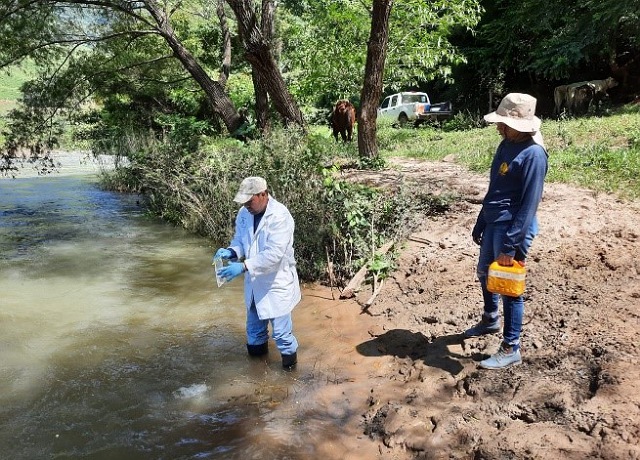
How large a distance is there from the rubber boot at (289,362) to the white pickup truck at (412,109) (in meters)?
16.0

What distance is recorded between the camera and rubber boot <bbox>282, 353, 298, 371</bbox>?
4.39m

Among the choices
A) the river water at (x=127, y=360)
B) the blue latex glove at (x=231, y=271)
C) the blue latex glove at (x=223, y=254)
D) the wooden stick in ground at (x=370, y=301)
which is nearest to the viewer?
the river water at (x=127, y=360)

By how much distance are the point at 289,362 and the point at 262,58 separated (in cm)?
691

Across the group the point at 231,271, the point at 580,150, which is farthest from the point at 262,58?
the point at 231,271

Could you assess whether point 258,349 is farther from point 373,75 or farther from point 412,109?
point 412,109

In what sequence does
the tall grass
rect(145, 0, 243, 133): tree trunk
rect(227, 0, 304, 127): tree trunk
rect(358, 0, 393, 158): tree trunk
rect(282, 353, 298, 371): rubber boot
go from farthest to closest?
1. rect(145, 0, 243, 133): tree trunk
2. rect(227, 0, 304, 127): tree trunk
3. rect(358, 0, 393, 158): tree trunk
4. the tall grass
5. rect(282, 353, 298, 371): rubber boot

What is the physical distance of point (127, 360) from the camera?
4.77 metres

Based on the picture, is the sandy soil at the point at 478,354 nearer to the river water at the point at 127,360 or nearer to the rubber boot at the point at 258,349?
the rubber boot at the point at 258,349

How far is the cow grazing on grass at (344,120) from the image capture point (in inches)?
492

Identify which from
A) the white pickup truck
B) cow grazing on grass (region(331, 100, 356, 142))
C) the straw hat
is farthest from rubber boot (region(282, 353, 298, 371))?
the white pickup truck

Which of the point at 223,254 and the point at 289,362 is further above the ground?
the point at 223,254

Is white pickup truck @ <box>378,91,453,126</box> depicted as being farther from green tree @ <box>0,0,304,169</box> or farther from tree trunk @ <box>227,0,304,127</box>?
tree trunk @ <box>227,0,304,127</box>

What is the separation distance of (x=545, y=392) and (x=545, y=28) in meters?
15.2

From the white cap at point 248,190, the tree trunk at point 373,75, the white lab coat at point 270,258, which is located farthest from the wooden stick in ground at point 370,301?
the tree trunk at point 373,75
